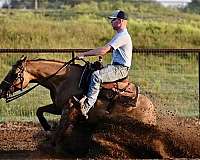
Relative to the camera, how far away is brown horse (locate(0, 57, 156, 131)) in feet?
29.7

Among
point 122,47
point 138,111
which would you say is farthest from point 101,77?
point 138,111

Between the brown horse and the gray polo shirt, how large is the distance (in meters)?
0.57

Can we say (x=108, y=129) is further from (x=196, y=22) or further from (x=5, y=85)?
(x=196, y=22)

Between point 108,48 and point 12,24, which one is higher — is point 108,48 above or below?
above

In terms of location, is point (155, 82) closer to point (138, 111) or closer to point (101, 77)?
point (138, 111)

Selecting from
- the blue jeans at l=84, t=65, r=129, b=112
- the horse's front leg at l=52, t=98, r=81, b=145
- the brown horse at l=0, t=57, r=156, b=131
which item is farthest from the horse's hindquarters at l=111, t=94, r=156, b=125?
the horse's front leg at l=52, t=98, r=81, b=145

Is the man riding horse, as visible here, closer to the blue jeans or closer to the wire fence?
the blue jeans

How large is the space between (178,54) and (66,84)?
7312 millimetres

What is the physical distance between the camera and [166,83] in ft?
51.8

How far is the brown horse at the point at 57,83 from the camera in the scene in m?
9.04

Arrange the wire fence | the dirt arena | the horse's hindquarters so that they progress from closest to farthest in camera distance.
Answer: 1. the dirt arena
2. the horse's hindquarters
3. the wire fence

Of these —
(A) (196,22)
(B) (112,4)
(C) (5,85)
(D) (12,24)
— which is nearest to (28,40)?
(D) (12,24)

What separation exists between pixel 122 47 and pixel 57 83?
1.11m

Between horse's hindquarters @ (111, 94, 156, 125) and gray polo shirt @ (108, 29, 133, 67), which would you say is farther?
horse's hindquarters @ (111, 94, 156, 125)
